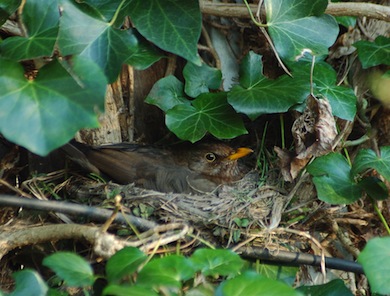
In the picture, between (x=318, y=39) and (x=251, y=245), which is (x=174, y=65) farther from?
(x=251, y=245)

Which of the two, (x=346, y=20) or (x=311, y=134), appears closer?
(x=311, y=134)

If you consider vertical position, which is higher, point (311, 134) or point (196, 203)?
point (311, 134)

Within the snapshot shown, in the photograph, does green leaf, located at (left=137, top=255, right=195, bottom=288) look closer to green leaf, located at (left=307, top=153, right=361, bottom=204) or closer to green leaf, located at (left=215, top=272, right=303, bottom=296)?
green leaf, located at (left=215, top=272, right=303, bottom=296)

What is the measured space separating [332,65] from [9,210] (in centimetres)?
138

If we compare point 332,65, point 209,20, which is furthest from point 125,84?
point 332,65

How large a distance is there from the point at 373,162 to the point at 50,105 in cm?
115

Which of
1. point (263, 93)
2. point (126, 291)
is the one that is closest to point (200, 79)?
point (263, 93)

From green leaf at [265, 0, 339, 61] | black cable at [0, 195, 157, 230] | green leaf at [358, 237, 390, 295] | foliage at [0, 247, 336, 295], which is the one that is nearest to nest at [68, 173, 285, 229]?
black cable at [0, 195, 157, 230]

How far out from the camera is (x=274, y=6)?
2262 millimetres

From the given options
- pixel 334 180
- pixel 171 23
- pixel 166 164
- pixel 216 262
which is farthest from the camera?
pixel 166 164

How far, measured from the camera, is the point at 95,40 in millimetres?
1964

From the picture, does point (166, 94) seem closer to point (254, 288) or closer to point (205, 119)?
point (205, 119)

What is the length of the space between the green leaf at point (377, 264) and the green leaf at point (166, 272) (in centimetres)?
41

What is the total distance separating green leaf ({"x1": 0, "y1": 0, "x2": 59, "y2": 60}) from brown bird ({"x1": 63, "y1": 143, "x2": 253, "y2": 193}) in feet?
2.27
